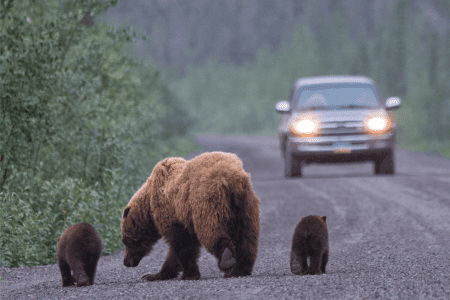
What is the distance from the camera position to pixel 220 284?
4.98 metres

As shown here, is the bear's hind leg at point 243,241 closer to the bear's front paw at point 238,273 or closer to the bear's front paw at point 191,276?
the bear's front paw at point 238,273

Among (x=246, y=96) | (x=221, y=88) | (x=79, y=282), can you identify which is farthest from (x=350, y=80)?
(x=221, y=88)

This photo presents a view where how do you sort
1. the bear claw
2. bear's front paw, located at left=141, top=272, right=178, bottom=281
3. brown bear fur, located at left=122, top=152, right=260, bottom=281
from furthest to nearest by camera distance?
bear's front paw, located at left=141, top=272, right=178, bottom=281, brown bear fur, located at left=122, top=152, right=260, bottom=281, the bear claw

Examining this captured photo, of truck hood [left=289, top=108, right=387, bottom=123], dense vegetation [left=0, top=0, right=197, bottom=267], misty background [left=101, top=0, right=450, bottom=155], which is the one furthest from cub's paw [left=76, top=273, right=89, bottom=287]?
truck hood [left=289, top=108, right=387, bottom=123]

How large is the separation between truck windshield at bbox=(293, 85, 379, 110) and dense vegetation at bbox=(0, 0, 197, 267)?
5189 millimetres

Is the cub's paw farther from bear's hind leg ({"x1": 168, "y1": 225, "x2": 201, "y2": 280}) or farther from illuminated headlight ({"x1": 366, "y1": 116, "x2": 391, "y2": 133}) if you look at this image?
illuminated headlight ({"x1": 366, "y1": 116, "x2": 391, "y2": 133})

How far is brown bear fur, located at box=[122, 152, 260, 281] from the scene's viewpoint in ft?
16.9

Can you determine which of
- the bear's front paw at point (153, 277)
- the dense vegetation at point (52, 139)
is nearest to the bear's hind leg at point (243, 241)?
the bear's front paw at point (153, 277)

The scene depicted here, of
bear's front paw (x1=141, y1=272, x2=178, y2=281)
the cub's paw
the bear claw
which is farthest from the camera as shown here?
bear's front paw (x1=141, y1=272, x2=178, y2=281)

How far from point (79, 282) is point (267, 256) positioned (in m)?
2.35

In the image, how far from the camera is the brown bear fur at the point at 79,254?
5.57 metres

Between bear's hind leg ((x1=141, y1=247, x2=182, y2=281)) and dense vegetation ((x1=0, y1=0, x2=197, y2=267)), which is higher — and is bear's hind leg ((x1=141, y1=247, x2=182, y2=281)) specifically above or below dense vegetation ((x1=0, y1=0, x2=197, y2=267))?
below

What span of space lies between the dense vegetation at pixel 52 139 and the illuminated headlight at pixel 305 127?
4.49 metres

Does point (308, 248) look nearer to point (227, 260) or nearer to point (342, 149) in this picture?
point (227, 260)
